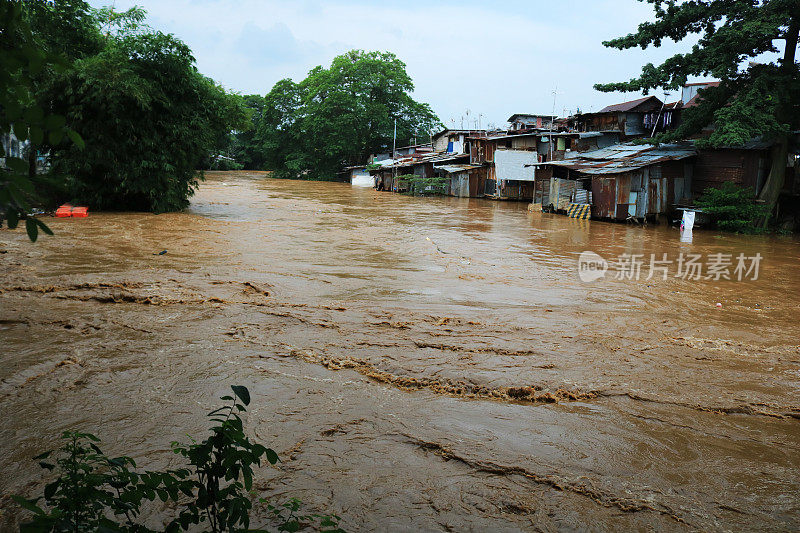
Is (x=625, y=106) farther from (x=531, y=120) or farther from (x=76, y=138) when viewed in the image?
(x=76, y=138)

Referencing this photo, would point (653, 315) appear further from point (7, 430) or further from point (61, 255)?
point (61, 255)

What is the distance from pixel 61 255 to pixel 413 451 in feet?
35.5

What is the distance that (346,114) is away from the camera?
56.8 m

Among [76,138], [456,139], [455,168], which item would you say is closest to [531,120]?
[456,139]

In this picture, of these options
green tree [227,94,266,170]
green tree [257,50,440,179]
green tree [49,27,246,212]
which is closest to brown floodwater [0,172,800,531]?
green tree [49,27,246,212]

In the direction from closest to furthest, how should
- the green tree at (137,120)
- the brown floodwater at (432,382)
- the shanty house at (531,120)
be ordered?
the brown floodwater at (432,382), the green tree at (137,120), the shanty house at (531,120)

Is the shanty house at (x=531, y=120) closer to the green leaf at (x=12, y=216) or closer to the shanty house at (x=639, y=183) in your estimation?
the shanty house at (x=639, y=183)

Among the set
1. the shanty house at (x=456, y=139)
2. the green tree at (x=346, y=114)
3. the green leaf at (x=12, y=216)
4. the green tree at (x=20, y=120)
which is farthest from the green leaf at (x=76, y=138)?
the green tree at (x=346, y=114)

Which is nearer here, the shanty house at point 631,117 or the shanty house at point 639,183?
the shanty house at point 639,183

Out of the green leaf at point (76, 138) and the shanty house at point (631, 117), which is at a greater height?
the shanty house at point (631, 117)

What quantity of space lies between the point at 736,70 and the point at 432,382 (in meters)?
20.7

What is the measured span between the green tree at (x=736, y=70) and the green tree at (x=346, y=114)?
37002 millimetres

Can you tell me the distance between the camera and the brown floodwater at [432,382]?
3928 millimetres

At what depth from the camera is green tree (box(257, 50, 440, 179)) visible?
188ft
